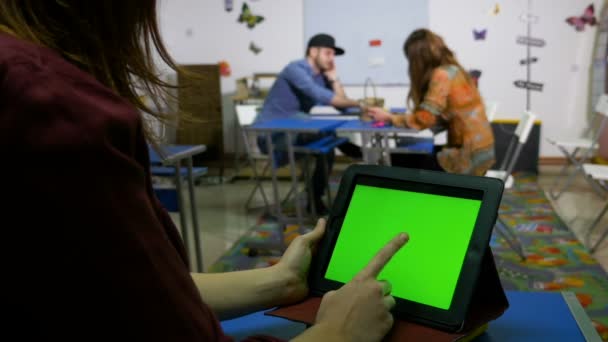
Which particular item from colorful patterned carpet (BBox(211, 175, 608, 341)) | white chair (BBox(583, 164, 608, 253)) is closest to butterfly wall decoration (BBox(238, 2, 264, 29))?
colorful patterned carpet (BBox(211, 175, 608, 341))

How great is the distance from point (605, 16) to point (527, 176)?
1.59 meters

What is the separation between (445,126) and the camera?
3.25 metres

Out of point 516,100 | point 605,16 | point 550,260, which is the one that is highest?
point 605,16

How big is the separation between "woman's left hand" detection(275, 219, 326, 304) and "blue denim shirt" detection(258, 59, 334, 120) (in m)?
3.43

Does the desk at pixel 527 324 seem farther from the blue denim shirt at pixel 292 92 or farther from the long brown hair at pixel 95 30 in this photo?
the blue denim shirt at pixel 292 92

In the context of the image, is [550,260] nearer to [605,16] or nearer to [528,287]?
[528,287]

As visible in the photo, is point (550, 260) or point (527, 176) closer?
point (550, 260)

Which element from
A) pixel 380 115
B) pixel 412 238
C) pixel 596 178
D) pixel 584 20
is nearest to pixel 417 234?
pixel 412 238

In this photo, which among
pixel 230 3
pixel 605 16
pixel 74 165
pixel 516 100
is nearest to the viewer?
pixel 74 165

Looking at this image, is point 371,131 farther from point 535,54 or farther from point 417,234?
point 535,54

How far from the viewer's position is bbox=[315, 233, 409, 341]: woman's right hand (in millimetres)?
591

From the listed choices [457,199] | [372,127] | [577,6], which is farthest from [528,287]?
[577,6]

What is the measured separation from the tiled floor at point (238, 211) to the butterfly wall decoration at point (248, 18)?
5.72 ft

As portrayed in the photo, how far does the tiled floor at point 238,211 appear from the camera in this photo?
12.0ft
